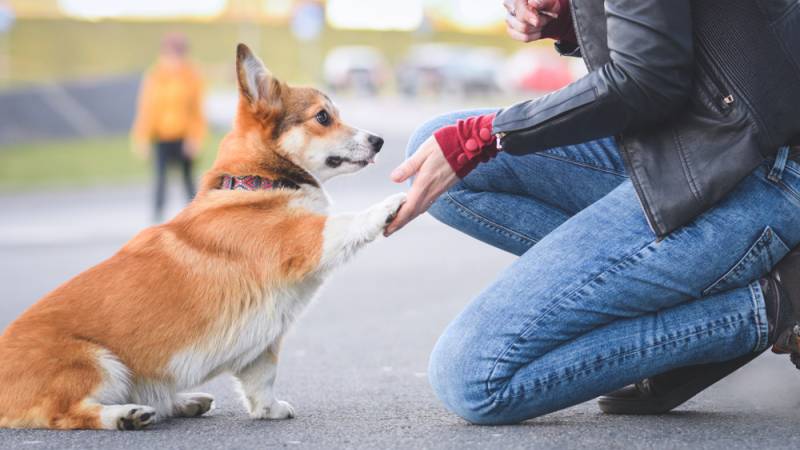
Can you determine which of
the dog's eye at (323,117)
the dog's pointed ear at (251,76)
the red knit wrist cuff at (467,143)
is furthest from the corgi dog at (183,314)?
the dog's eye at (323,117)

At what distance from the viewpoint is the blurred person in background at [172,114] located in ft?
40.6

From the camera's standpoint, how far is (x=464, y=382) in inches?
132

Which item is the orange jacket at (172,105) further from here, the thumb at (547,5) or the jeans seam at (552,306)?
the jeans seam at (552,306)

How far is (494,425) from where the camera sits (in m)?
3.44

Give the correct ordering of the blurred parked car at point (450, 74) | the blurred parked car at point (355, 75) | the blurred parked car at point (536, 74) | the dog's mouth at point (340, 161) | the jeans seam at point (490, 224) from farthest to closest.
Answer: the blurred parked car at point (355, 75) → the blurred parked car at point (450, 74) → the blurred parked car at point (536, 74) → the dog's mouth at point (340, 161) → the jeans seam at point (490, 224)

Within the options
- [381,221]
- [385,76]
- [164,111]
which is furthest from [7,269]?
[385,76]

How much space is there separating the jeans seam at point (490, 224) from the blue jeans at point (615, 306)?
57cm

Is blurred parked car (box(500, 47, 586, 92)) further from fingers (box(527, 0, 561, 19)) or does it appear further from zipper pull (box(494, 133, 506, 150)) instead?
zipper pull (box(494, 133, 506, 150))

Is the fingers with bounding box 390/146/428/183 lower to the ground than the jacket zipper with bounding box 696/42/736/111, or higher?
lower

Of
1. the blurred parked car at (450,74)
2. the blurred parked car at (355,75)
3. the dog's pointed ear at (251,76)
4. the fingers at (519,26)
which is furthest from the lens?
the blurred parked car at (355,75)

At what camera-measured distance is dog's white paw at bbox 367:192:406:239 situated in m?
3.62

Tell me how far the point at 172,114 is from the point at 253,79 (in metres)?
8.43

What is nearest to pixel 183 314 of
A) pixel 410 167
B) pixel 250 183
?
pixel 250 183

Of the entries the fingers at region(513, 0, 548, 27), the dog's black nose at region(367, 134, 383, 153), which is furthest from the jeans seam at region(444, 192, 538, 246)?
the fingers at region(513, 0, 548, 27)
